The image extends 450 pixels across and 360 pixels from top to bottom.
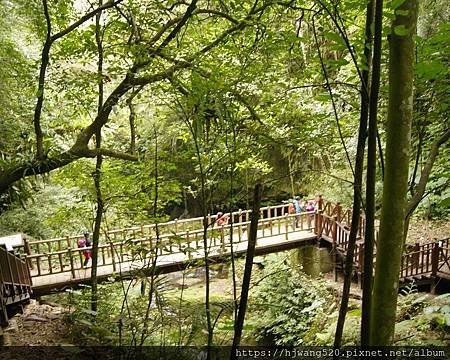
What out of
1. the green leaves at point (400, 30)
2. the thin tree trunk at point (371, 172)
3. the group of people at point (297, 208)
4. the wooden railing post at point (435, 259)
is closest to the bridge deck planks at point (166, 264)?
the group of people at point (297, 208)

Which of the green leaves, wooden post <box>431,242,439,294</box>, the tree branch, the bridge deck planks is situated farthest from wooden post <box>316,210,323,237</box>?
the green leaves

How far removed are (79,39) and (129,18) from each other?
1209 mm

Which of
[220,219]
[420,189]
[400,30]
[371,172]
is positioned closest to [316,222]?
[220,219]

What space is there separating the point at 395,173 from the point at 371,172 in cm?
10

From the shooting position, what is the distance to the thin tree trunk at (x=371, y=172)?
1.58 m

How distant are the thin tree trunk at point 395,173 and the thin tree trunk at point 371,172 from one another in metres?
0.04

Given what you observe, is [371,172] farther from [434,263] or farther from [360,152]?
[434,263]

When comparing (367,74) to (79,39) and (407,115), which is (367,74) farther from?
(79,39)

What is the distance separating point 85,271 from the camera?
9.62 m

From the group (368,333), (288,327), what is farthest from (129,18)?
(288,327)

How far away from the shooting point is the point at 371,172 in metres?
1.65

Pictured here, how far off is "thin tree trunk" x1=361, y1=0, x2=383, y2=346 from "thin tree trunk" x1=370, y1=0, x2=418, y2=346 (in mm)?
44

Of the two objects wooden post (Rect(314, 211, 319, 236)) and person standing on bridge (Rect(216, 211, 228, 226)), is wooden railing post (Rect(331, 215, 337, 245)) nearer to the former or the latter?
wooden post (Rect(314, 211, 319, 236))

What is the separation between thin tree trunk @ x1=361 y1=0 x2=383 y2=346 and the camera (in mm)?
1583
